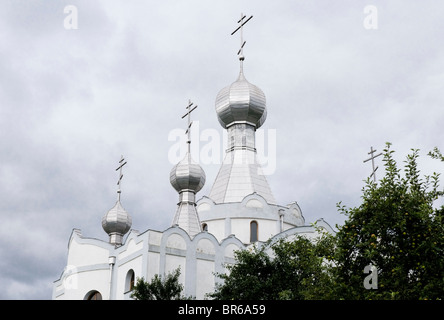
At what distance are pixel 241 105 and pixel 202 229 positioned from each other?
22.7ft

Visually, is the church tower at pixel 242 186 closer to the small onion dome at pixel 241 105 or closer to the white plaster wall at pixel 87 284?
the small onion dome at pixel 241 105

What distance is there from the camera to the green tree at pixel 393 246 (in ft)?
35.2

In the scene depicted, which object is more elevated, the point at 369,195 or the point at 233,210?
the point at 233,210

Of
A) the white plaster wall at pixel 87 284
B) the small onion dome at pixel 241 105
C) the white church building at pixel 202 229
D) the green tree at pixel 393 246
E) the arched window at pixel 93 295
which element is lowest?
the green tree at pixel 393 246

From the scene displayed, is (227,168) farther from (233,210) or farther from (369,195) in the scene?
(369,195)

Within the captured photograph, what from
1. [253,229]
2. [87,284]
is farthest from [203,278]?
[87,284]

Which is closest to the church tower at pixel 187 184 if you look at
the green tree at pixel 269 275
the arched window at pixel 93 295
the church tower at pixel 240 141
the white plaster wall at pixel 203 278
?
the church tower at pixel 240 141

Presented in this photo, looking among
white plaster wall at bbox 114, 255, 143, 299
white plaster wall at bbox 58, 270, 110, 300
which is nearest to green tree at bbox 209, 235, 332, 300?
white plaster wall at bbox 114, 255, 143, 299

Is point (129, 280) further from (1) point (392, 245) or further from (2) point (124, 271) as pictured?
(1) point (392, 245)

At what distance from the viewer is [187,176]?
27.7 metres

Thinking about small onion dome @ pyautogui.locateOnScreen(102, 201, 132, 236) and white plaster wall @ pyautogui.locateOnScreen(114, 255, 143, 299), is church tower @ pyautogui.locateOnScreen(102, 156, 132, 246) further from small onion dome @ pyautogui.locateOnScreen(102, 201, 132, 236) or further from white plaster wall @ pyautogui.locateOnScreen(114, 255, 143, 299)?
white plaster wall @ pyautogui.locateOnScreen(114, 255, 143, 299)
